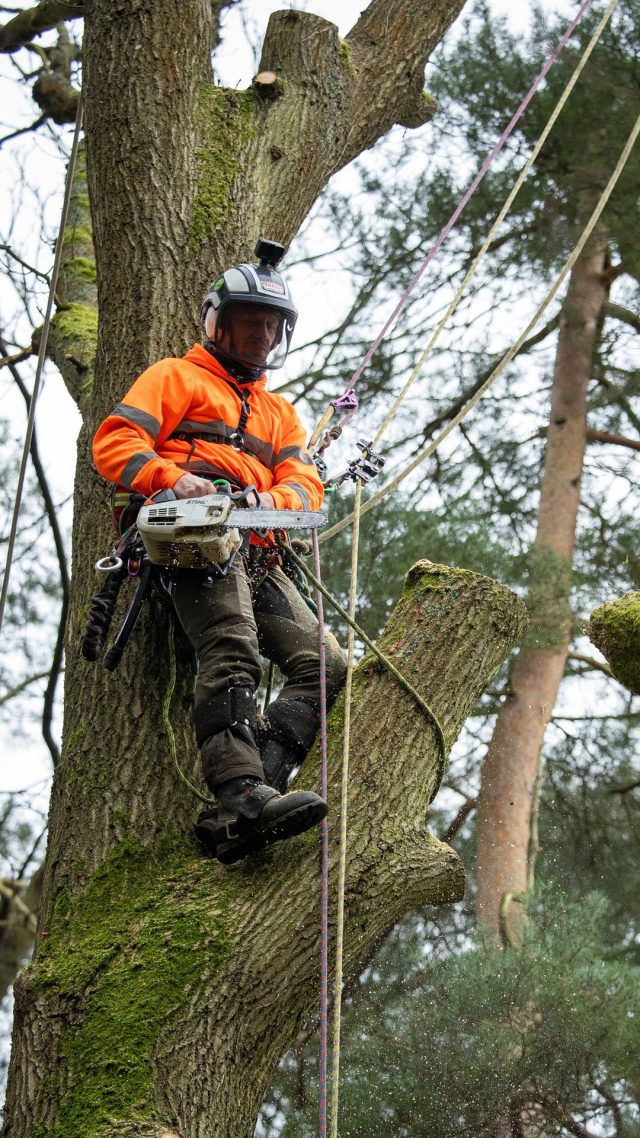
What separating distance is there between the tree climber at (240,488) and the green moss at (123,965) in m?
0.14

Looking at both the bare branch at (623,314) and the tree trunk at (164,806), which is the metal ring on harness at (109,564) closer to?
the tree trunk at (164,806)

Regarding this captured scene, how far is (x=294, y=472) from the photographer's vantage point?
11.9ft

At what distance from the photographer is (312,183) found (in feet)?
15.3

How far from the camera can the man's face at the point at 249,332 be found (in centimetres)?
360

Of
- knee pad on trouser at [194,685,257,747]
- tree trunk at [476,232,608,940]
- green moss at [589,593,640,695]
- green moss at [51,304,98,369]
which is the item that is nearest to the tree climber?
knee pad on trouser at [194,685,257,747]

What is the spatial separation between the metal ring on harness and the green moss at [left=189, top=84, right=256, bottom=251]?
1.20 meters

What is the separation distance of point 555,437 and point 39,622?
12.2ft

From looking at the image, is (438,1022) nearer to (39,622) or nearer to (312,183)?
(312,183)

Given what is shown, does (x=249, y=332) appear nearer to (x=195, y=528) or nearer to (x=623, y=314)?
(x=195, y=528)

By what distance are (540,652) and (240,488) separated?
14.9ft

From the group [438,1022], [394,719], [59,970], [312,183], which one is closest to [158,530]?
[394,719]

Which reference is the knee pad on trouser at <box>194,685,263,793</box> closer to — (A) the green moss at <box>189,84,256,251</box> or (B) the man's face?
(B) the man's face

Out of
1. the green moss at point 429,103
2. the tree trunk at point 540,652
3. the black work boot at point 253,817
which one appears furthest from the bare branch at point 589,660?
the black work boot at point 253,817

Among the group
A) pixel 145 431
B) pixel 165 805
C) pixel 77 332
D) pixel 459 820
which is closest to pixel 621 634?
pixel 165 805
